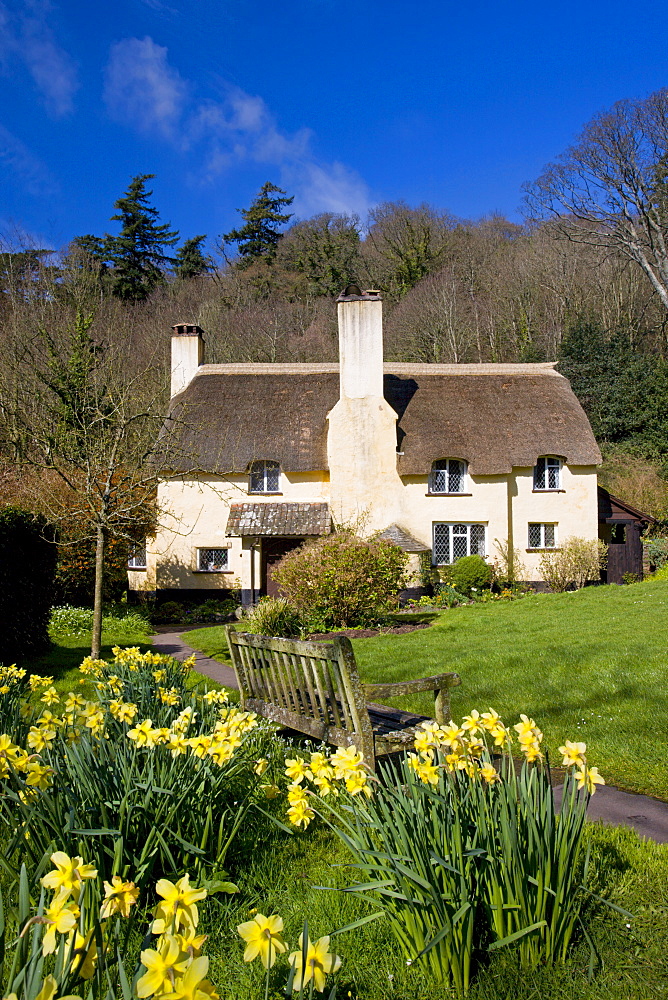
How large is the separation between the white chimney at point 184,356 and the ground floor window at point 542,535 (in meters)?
13.7

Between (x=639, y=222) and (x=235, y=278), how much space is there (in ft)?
84.3

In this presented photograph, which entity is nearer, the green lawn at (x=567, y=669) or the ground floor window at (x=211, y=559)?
the green lawn at (x=567, y=669)

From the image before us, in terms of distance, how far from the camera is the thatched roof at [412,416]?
22.6 m

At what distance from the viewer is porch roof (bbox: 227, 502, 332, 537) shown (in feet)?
69.3

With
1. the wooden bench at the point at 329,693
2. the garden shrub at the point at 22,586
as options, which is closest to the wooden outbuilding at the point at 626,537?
the garden shrub at the point at 22,586

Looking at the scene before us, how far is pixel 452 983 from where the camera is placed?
2.59 meters

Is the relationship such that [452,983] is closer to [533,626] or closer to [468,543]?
[533,626]

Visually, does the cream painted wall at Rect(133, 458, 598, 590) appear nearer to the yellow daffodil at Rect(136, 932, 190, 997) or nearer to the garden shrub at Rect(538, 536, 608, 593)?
the garden shrub at Rect(538, 536, 608, 593)

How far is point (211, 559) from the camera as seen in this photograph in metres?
22.9

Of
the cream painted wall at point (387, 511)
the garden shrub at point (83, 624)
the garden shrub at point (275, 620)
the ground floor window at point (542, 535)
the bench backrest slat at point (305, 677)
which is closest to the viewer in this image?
the bench backrest slat at point (305, 677)

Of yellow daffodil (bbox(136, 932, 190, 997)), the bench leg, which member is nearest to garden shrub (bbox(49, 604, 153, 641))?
the bench leg

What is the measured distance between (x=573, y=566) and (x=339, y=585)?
973cm

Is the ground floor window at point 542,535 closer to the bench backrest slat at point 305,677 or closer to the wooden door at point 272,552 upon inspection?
the wooden door at point 272,552

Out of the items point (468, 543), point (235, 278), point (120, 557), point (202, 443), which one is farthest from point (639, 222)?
point (235, 278)
